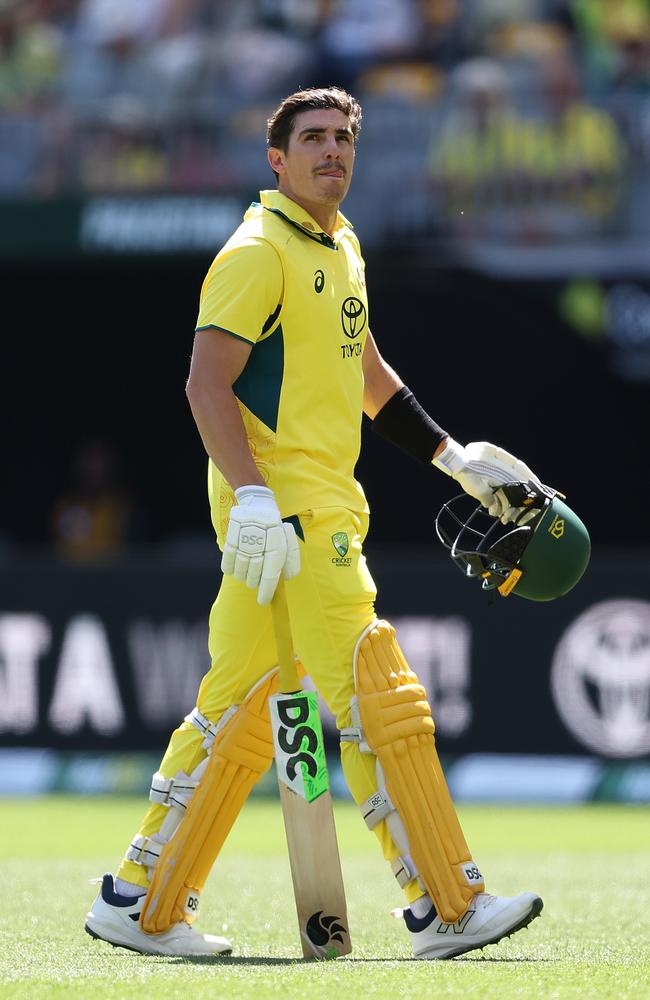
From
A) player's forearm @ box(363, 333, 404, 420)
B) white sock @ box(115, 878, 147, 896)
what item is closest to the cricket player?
white sock @ box(115, 878, 147, 896)

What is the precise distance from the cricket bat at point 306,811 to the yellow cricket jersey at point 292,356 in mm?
316

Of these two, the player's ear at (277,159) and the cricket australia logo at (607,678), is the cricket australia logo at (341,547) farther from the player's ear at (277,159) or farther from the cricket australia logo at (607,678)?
the cricket australia logo at (607,678)

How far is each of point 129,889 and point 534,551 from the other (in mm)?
1453

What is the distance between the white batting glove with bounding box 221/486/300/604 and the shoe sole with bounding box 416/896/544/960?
102 centimetres

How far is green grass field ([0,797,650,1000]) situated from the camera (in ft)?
13.6

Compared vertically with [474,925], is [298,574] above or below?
above

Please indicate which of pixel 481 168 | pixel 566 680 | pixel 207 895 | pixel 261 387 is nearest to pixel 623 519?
pixel 481 168

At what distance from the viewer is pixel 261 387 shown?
4848 mm

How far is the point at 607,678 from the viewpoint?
10023 millimetres

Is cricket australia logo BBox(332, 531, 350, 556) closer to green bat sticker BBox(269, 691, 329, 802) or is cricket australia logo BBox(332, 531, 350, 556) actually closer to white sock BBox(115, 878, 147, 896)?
green bat sticker BBox(269, 691, 329, 802)

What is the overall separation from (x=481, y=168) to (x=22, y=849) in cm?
581

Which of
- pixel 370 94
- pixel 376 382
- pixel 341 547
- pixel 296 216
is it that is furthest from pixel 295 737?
pixel 370 94

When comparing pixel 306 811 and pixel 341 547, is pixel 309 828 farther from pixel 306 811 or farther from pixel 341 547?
pixel 341 547

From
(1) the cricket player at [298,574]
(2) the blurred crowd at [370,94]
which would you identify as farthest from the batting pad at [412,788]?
(2) the blurred crowd at [370,94]
